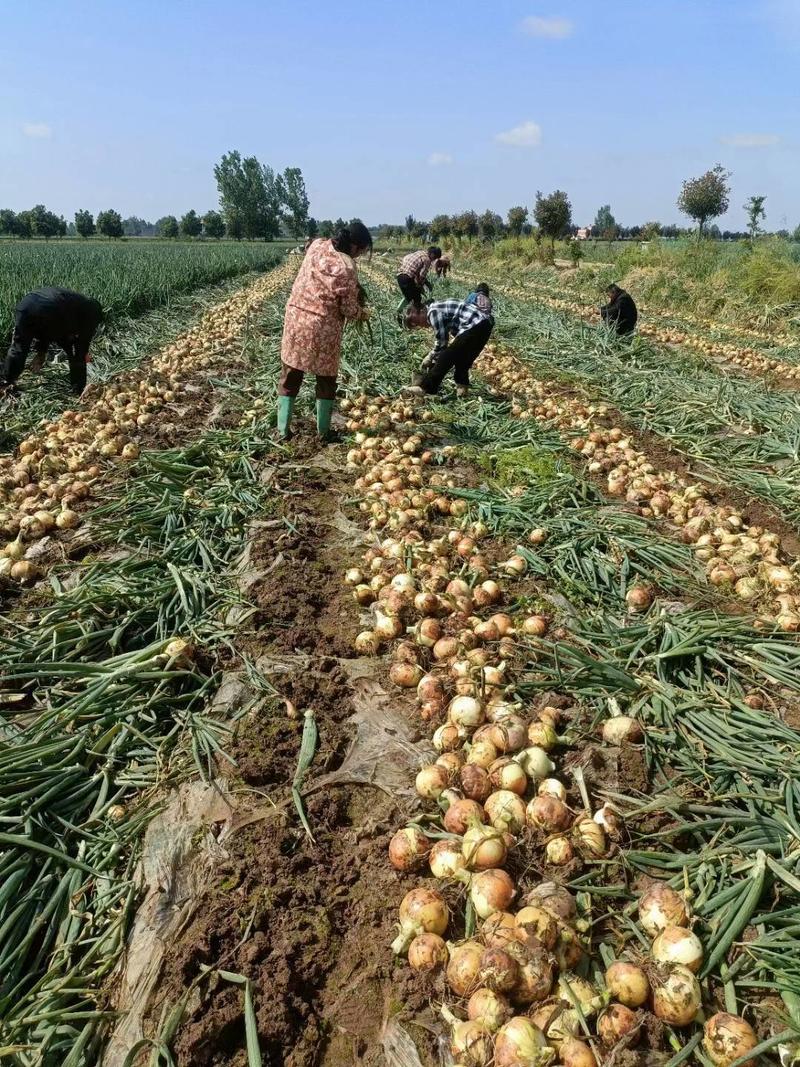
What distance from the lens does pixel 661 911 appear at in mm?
1586

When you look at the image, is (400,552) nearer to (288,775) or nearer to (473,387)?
(288,775)

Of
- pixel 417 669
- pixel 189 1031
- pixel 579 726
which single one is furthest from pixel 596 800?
pixel 189 1031

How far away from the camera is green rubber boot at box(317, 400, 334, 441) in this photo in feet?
17.6

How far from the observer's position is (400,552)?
3.40m

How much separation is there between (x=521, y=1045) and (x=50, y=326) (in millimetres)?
6712

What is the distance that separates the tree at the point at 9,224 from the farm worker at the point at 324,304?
71.7m

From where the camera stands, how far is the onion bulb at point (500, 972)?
1.42 metres

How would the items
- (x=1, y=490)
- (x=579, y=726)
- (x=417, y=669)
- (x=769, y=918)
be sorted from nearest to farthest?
1. (x=769, y=918)
2. (x=579, y=726)
3. (x=417, y=669)
4. (x=1, y=490)

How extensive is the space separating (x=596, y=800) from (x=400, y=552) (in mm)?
1688

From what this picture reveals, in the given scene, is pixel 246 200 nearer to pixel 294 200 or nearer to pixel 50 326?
pixel 294 200

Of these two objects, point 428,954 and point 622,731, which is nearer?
point 428,954

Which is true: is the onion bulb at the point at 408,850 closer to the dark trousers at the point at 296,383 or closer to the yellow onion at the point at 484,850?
the yellow onion at the point at 484,850

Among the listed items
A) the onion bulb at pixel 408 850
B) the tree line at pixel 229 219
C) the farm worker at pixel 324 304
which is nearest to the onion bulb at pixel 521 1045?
the onion bulb at pixel 408 850

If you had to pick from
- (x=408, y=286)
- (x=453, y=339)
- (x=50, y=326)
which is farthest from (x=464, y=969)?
(x=408, y=286)
